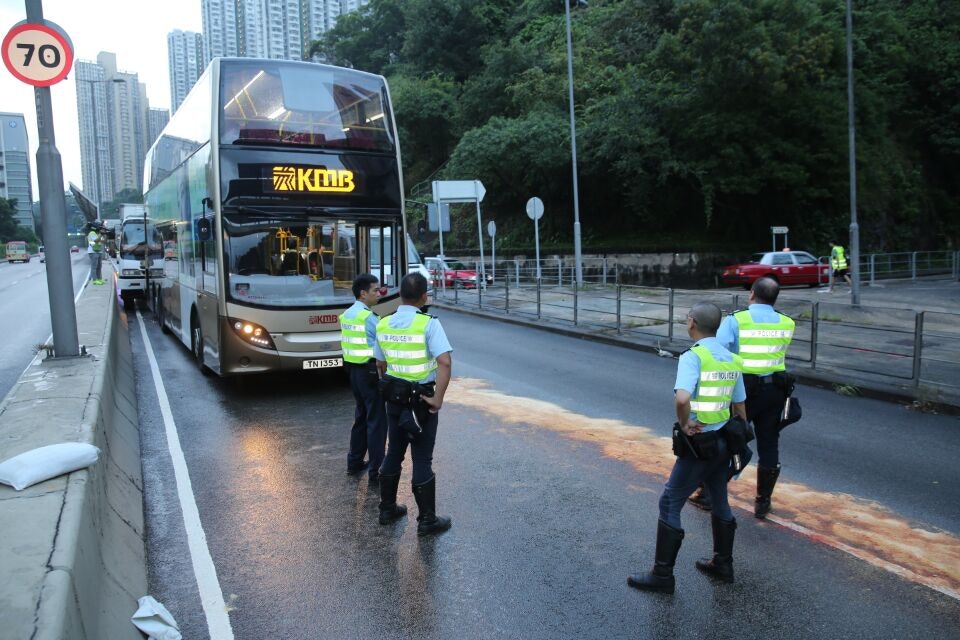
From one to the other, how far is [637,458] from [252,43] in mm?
123484

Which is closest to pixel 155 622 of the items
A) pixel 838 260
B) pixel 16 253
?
pixel 838 260

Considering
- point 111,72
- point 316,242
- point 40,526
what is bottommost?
point 40,526

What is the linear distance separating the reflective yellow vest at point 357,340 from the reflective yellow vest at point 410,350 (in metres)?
1.19

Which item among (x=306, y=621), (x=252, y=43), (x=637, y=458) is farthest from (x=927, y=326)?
(x=252, y=43)

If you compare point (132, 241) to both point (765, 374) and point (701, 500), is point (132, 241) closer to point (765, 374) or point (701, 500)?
point (701, 500)

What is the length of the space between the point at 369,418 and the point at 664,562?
2867 millimetres

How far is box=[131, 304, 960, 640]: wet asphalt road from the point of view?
4051 millimetres

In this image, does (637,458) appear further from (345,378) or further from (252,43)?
(252,43)

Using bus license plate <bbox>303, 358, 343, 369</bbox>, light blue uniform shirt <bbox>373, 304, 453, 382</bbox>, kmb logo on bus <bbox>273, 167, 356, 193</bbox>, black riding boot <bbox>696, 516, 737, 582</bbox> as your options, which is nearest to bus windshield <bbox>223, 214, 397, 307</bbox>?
kmb logo on bus <bbox>273, 167, 356, 193</bbox>

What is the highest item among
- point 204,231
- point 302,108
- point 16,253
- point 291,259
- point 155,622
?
point 302,108

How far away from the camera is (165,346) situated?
49.0 ft

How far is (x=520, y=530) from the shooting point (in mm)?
5277

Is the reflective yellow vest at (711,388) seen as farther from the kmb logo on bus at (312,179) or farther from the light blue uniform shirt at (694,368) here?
the kmb logo on bus at (312,179)

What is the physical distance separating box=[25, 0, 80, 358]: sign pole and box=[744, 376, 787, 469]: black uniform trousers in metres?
7.18
